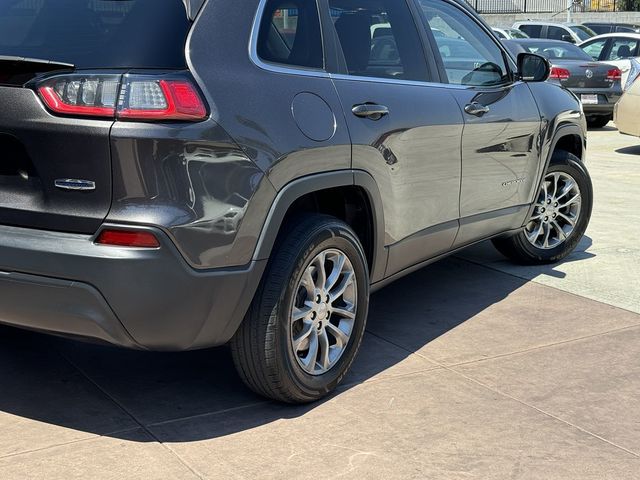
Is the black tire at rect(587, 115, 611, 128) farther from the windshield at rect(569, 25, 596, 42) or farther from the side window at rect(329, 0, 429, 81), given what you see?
the side window at rect(329, 0, 429, 81)

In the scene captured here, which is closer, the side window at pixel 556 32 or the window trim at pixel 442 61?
the window trim at pixel 442 61

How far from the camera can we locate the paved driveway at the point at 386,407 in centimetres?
363

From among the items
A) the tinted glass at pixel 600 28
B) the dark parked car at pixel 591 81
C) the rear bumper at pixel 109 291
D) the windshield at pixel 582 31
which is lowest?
the tinted glass at pixel 600 28

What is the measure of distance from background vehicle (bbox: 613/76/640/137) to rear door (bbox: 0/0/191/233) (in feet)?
31.8

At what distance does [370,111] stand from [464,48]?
160cm

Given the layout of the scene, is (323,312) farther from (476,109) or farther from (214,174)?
(476,109)

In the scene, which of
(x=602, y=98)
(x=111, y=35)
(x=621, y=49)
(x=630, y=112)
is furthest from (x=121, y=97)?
(x=621, y=49)

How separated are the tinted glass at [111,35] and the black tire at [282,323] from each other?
85 centimetres

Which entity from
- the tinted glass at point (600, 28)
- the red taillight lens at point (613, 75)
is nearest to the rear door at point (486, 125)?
the red taillight lens at point (613, 75)

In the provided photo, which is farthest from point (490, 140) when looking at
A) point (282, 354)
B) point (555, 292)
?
point (282, 354)

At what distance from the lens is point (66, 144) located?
11.3 ft

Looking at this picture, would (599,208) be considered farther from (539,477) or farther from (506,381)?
(539,477)

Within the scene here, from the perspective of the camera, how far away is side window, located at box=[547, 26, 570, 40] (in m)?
24.2

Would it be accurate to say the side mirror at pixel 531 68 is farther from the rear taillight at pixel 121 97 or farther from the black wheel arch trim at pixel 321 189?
the rear taillight at pixel 121 97
